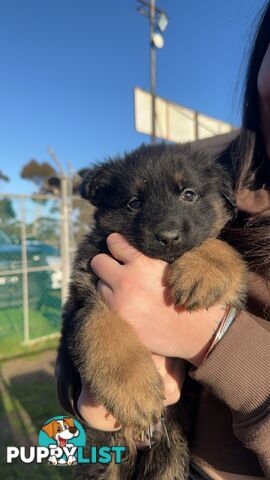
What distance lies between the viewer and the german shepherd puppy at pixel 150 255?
1486 millimetres

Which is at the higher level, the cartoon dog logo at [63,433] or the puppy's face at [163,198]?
the puppy's face at [163,198]

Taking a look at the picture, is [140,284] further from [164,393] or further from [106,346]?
[164,393]

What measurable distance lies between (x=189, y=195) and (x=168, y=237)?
1.27 ft

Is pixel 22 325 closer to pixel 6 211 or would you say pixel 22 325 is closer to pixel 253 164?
pixel 6 211

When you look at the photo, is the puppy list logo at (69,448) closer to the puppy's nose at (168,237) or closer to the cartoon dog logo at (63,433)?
the cartoon dog logo at (63,433)

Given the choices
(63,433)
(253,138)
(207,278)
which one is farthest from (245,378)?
(63,433)

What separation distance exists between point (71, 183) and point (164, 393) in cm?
642

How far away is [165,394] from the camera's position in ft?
5.25

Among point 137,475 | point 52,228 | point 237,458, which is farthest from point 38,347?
point 237,458

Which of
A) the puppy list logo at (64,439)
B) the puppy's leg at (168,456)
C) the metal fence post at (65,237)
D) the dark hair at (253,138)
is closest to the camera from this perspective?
the puppy's leg at (168,456)

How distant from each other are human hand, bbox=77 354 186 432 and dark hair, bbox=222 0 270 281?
57cm

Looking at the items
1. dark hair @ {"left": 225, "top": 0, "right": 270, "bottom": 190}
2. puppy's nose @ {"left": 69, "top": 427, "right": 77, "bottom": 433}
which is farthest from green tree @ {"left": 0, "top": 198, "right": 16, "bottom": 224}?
dark hair @ {"left": 225, "top": 0, "right": 270, "bottom": 190}

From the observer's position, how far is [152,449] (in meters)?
1.83

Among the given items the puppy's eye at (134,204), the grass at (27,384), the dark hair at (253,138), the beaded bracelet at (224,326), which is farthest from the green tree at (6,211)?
the beaded bracelet at (224,326)
